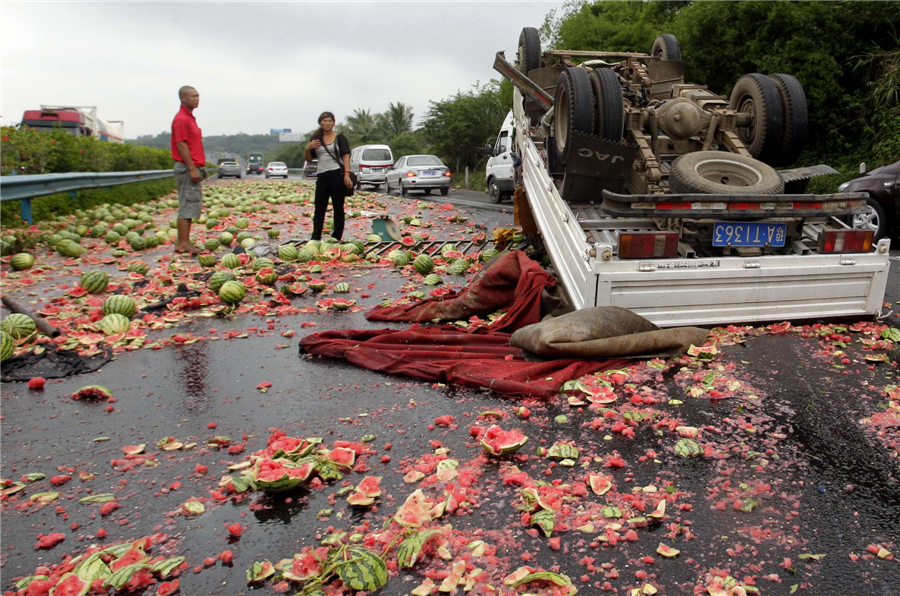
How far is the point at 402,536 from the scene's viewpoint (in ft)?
9.39

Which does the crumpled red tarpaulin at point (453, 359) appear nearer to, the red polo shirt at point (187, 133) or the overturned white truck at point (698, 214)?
the overturned white truck at point (698, 214)

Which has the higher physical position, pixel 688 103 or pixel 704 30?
pixel 704 30

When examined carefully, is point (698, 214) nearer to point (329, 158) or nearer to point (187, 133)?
point (329, 158)

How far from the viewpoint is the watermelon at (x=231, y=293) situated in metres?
7.43

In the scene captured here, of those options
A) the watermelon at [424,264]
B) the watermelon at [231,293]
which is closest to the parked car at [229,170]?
the watermelon at [424,264]

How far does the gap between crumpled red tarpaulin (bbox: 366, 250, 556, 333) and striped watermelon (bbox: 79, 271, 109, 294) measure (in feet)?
12.2

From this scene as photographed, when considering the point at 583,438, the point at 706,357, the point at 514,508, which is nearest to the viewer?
the point at 514,508

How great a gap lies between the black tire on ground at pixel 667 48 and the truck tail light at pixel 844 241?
464cm

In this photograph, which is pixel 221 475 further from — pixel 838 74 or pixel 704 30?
pixel 704 30

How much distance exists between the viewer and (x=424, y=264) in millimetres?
9039

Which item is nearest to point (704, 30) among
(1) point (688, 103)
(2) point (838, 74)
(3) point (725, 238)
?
(2) point (838, 74)

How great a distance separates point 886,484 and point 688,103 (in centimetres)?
494

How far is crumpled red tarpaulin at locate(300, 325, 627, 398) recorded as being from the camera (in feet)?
15.1

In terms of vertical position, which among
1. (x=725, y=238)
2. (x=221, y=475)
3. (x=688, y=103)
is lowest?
(x=221, y=475)
